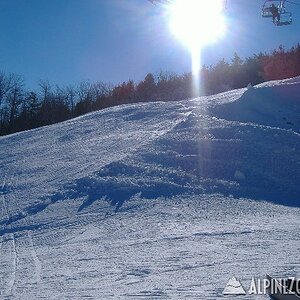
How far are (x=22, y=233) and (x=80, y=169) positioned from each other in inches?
208

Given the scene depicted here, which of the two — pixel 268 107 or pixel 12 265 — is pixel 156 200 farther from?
pixel 268 107

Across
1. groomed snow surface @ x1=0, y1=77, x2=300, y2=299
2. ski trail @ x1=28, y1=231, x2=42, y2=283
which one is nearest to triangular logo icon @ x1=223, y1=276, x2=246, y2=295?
groomed snow surface @ x1=0, y1=77, x2=300, y2=299

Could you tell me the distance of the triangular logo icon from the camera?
21.6 feet

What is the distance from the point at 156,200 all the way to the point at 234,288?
294 inches

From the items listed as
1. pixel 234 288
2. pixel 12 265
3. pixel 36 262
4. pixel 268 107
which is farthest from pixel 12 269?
pixel 268 107

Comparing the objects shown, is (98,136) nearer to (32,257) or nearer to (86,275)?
(32,257)

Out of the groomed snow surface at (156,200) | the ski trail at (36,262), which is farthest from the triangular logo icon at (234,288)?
the ski trail at (36,262)

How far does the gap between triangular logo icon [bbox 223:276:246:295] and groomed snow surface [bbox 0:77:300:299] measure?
96 millimetres

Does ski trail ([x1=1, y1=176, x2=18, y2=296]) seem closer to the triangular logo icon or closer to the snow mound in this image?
the triangular logo icon

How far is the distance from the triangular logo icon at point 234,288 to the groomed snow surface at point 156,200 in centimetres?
10

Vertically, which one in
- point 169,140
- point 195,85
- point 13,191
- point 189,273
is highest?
point 195,85

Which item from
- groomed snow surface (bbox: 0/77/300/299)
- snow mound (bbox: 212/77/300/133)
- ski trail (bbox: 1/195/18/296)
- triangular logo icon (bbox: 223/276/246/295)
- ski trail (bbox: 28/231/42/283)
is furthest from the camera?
snow mound (bbox: 212/77/300/133)

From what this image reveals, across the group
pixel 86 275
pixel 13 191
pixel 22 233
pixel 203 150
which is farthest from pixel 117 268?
pixel 203 150

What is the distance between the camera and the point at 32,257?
9.97m
